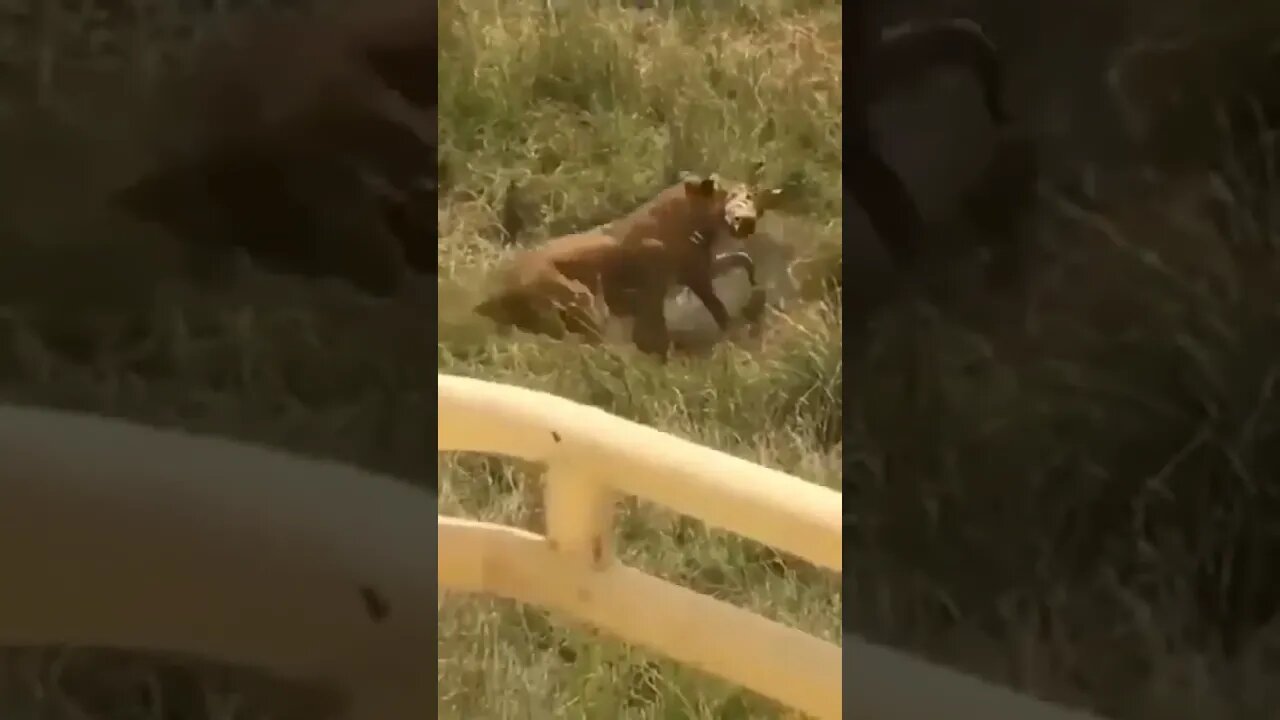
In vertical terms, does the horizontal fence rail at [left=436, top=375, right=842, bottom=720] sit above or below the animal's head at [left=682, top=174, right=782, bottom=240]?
below

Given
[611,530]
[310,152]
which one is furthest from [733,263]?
[310,152]

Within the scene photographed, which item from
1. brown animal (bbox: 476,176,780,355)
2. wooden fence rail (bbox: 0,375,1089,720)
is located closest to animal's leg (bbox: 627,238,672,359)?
brown animal (bbox: 476,176,780,355)

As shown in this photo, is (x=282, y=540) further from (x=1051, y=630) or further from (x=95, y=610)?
(x=1051, y=630)

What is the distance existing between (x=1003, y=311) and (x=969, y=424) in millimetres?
98

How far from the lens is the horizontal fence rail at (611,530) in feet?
3.51

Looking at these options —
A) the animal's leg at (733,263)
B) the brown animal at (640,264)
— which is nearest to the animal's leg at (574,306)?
the brown animal at (640,264)

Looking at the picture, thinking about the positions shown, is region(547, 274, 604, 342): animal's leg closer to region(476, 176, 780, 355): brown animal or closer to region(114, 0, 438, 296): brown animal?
region(476, 176, 780, 355): brown animal

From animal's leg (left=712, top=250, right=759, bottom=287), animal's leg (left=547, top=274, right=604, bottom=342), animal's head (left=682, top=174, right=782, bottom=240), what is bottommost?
animal's leg (left=547, top=274, right=604, bottom=342)

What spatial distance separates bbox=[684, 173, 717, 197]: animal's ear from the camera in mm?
1089

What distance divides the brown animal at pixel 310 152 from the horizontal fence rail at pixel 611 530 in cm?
17

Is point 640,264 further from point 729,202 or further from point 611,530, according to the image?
point 611,530

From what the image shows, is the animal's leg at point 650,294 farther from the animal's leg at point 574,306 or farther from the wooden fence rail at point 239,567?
the wooden fence rail at point 239,567

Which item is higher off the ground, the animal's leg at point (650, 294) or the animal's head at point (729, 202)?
the animal's head at point (729, 202)

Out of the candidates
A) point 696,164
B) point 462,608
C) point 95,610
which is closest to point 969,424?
point 696,164
